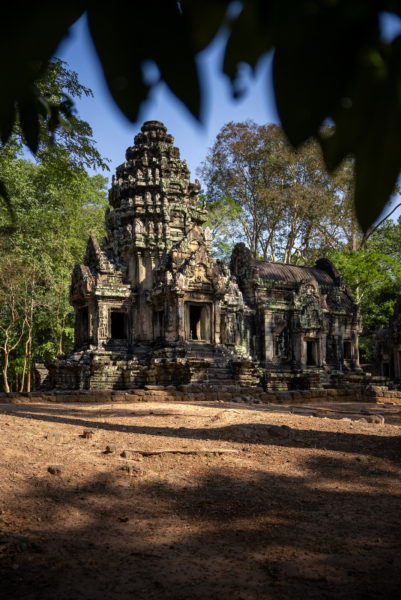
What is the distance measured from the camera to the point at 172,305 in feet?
62.7

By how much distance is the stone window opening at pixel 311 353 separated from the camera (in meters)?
24.8

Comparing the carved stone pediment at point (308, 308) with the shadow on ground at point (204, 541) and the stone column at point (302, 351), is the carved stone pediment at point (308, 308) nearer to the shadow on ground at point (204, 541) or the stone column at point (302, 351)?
the stone column at point (302, 351)

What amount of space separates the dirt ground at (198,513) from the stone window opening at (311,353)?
17218 mm

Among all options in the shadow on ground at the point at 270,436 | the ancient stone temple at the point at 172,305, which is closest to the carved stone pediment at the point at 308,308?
the ancient stone temple at the point at 172,305

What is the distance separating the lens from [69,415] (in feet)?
30.4

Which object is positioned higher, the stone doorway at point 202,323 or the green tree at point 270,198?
the green tree at point 270,198

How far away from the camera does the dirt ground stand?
3.21 metres

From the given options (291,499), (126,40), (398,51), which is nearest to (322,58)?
(398,51)

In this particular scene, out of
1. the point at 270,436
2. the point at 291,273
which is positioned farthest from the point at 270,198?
the point at 270,436

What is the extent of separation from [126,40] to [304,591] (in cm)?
323

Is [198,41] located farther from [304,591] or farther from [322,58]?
[304,591]

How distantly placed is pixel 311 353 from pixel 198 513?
835 inches

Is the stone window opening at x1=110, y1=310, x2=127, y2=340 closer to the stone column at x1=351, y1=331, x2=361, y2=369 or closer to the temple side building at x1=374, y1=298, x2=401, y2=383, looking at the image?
the stone column at x1=351, y1=331, x2=361, y2=369

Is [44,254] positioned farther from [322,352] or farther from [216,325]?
[322,352]
